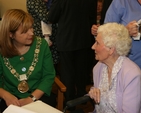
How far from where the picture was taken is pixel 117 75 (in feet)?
5.42

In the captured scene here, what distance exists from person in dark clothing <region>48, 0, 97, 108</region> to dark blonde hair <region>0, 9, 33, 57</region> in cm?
84

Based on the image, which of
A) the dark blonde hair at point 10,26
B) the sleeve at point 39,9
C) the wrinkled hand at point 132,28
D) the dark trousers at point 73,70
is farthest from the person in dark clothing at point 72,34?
the wrinkled hand at point 132,28

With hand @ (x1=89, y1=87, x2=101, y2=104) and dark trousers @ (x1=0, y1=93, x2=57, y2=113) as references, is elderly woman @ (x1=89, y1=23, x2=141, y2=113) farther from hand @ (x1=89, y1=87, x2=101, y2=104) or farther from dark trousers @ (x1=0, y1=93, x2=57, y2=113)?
dark trousers @ (x1=0, y1=93, x2=57, y2=113)

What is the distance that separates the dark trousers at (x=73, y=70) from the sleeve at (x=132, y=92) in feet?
4.22

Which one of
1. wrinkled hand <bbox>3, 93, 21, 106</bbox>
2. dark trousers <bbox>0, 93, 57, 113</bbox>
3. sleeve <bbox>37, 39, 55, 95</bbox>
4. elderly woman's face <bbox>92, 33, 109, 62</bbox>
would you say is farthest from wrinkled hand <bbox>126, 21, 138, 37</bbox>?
wrinkled hand <bbox>3, 93, 21, 106</bbox>

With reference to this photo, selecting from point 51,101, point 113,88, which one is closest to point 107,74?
point 113,88

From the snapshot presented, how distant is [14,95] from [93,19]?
59.9 inches

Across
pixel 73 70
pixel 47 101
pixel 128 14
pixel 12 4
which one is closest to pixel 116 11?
pixel 128 14

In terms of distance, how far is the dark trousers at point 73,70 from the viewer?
112 inches

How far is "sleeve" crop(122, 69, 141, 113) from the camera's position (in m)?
1.58

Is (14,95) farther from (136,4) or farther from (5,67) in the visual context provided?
(136,4)

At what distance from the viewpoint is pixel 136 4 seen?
1867 mm

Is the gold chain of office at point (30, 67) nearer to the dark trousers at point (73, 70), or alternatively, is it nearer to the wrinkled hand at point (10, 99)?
the wrinkled hand at point (10, 99)

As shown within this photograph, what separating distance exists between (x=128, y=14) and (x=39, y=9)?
127 cm
